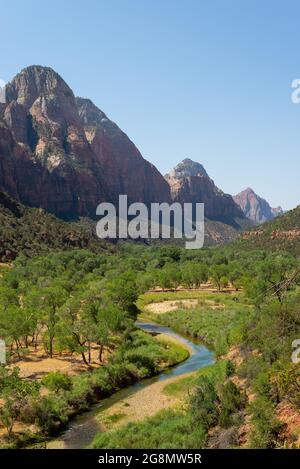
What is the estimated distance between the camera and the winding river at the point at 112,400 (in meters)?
28.5

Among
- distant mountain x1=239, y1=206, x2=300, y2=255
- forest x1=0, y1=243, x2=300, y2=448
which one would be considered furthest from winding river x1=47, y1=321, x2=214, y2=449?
distant mountain x1=239, y1=206, x2=300, y2=255

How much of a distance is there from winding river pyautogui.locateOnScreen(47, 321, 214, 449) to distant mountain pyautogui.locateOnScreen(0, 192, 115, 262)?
7505cm

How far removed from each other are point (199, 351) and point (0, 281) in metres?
46.0

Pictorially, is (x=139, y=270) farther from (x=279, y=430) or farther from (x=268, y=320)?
(x=279, y=430)

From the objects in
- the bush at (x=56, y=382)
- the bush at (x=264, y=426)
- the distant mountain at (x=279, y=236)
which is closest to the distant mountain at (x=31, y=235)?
the distant mountain at (x=279, y=236)

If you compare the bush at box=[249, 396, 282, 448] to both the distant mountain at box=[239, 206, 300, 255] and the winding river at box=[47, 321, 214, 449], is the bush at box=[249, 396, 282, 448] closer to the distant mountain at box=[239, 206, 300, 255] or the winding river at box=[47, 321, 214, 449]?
the winding river at box=[47, 321, 214, 449]

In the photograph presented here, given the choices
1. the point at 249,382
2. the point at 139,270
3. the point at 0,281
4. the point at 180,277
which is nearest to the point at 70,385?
the point at 249,382

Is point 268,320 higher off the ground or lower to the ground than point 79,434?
higher

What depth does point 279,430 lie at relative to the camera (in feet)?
78.6

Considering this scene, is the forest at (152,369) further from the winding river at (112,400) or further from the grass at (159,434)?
the winding river at (112,400)

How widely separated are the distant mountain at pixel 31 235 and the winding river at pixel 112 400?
7505 cm

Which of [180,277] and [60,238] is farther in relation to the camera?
[60,238]

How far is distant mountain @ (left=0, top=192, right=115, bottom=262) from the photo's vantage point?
12656 centimetres
